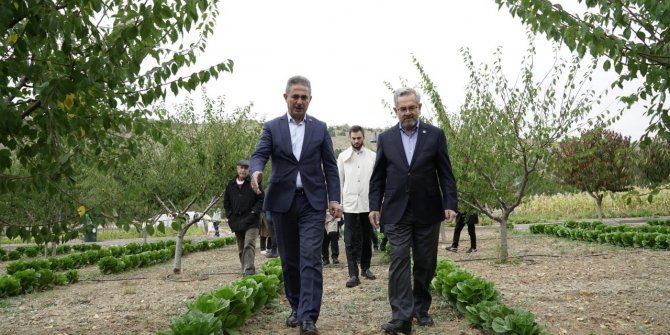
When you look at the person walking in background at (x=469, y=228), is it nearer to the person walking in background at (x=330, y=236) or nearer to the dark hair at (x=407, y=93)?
the person walking in background at (x=330, y=236)

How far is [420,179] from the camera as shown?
15.8 feet

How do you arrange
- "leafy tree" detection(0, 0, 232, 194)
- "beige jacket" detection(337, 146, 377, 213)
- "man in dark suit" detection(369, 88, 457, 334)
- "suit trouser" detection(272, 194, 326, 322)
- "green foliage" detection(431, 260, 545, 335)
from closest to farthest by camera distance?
"leafy tree" detection(0, 0, 232, 194) → "green foliage" detection(431, 260, 545, 335) → "suit trouser" detection(272, 194, 326, 322) → "man in dark suit" detection(369, 88, 457, 334) → "beige jacket" detection(337, 146, 377, 213)

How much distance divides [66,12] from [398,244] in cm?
309

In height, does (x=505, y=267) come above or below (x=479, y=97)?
below

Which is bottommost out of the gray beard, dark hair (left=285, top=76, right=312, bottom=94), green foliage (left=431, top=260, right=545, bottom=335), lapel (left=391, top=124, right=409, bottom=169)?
green foliage (left=431, top=260, right=545, bottom=335)

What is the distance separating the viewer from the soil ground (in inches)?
197

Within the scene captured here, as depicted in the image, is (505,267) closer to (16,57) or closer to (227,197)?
(227,197)

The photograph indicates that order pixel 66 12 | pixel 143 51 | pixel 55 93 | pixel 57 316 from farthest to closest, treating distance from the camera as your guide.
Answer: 1. pixel 57 316
2. pixel 143 51
3. pixel 66 12
4. pixel 55 93

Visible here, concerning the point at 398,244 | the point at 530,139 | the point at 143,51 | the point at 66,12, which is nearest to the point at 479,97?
the point at 530,139

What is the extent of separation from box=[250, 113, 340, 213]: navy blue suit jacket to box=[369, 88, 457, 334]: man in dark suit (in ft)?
1.71

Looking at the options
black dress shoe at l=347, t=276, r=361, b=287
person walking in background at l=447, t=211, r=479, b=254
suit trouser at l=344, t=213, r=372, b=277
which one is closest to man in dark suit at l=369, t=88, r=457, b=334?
black dress shoe at l=347, t=276, r=361, b=287

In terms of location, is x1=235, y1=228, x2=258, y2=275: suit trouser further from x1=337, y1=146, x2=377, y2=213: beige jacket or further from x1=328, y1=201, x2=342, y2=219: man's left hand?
x1=328, y1=201, x2=342, y2=219: man's left hand

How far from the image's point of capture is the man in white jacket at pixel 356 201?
307 inches

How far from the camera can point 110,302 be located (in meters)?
7.33
